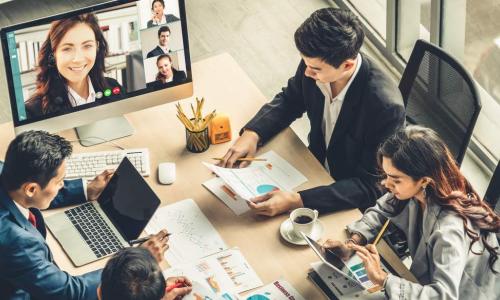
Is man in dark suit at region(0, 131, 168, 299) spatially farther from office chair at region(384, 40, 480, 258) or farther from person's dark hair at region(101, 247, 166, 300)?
office chair at region(384, 40, 480, 258)

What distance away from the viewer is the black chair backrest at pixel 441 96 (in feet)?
10.7

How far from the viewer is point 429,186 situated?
9.50 ft

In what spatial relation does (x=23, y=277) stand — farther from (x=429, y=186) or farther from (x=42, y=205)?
(x=429, y=186)

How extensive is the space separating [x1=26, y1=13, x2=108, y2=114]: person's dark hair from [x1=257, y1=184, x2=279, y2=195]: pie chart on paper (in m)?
0.69

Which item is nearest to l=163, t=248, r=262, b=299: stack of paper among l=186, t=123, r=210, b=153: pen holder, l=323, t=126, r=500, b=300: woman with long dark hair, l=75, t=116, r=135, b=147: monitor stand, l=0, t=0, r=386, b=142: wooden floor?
l=323, t=126, r=500, b=300: woman with long dark hair

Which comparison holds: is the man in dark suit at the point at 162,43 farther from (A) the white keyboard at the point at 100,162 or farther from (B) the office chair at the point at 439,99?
(B) the office chair at the point at 439,99

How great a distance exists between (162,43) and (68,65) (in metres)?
0.35

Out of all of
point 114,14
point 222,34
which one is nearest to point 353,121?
point 114,14

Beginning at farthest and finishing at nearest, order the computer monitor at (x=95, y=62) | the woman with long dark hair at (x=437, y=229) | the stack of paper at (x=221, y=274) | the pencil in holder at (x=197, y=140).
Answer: the pencil in holder at (x=197, y=140)
the computer monitor at (x=95, y=62)
the stack of paper at (x=221, y=274)
the woman with long dark hair at (x=437, y=229)

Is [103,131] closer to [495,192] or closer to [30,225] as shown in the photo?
[30,225]

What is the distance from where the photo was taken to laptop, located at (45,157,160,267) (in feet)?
9.95

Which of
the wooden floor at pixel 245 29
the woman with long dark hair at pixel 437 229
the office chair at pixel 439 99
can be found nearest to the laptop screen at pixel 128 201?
the woman with long dark hair at pixel 437 229

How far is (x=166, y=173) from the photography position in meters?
3.29

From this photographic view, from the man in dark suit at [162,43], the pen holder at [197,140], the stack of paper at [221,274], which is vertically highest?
the man in dark suit at [162,43]
